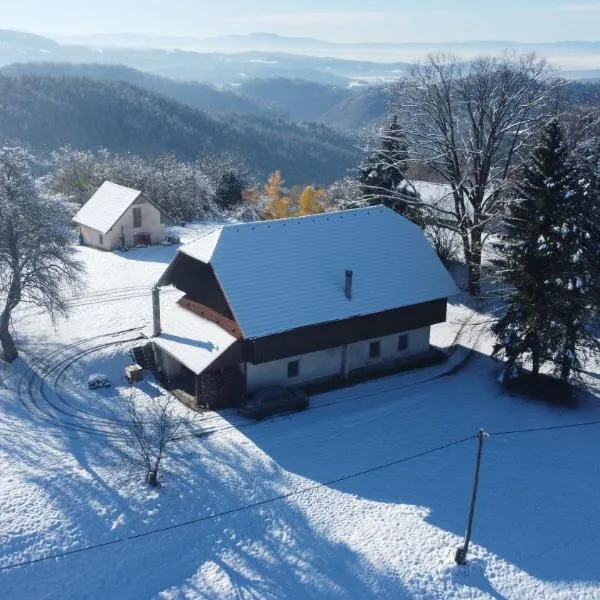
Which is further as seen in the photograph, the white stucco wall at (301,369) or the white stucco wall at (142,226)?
the white stucco wall at (142,226)

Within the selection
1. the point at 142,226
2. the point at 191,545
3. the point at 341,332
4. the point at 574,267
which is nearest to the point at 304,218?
the point at 341,332

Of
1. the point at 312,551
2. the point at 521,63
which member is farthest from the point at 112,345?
the point at 521,63

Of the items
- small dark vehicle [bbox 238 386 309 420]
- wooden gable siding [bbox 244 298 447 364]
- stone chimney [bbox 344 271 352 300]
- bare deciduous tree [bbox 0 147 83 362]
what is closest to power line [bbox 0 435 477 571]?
small dark vehicle [bbox 238 386 309 420]

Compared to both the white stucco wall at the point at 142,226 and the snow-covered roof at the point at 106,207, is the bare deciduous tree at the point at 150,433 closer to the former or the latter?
the white stucco wall at the point at 142,226

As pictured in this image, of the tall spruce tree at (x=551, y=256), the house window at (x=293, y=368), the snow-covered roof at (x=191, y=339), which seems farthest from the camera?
the house window at (x=293, y=368)

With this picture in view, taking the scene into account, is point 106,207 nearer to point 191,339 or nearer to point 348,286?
point 191,339

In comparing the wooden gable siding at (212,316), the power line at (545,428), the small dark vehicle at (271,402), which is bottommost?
the power line at (545,428)

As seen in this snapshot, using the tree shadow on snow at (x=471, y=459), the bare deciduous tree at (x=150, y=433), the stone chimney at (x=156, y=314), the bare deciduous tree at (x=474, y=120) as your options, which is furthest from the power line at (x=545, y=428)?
the stone chimney at (x=156, y=314)
